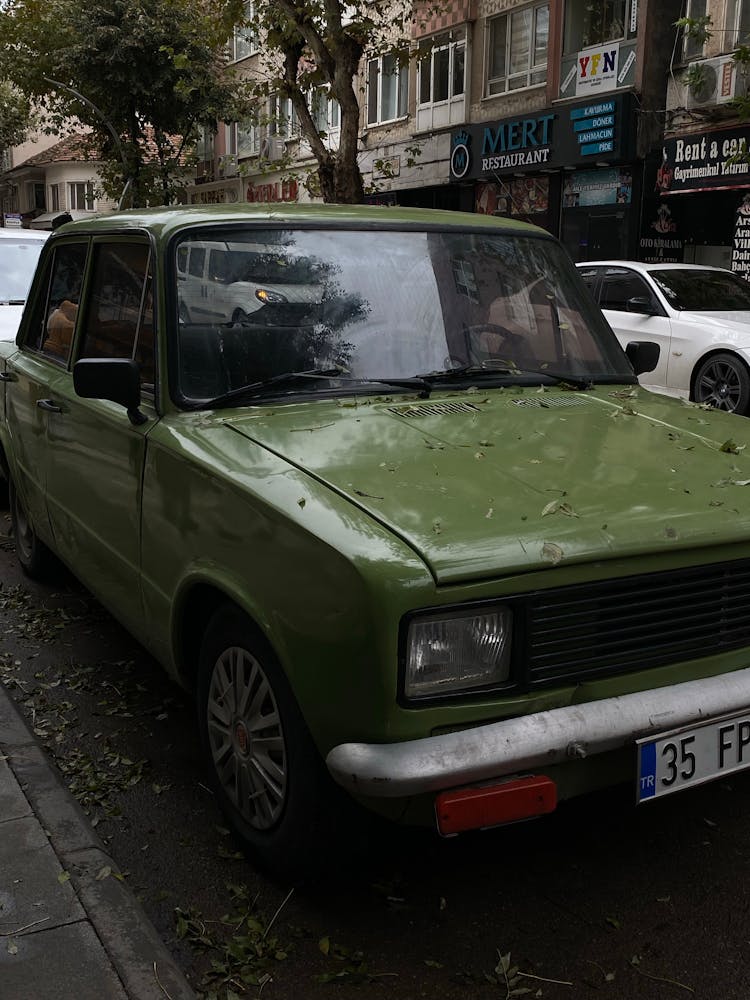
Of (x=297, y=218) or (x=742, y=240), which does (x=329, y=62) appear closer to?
(x=742, y=240)

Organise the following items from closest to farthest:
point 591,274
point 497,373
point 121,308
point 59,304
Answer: point 497,373, point 121,308, point 59,304, point 591,274

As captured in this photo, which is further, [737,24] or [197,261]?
[737,24]

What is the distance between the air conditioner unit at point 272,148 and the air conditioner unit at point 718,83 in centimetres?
1834

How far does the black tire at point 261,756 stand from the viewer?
8.94 feet

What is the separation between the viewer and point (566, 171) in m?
22.9

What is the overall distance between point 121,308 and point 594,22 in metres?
20.7

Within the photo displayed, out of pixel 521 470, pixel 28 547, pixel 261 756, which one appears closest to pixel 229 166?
pixel 28 547

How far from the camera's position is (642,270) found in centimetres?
1297

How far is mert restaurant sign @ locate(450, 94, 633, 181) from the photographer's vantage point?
819 inches

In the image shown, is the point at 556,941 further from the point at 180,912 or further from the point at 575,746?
the point at 180,912

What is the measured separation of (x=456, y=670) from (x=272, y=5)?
1859 cm

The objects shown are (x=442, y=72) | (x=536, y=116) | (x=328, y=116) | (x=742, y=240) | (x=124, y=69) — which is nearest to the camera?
(x=742, y=240)

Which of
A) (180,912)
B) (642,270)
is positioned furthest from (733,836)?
(642,270)

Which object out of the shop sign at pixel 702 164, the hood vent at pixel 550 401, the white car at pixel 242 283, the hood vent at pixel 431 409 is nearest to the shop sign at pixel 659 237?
the shop sign at pixel 702 164
